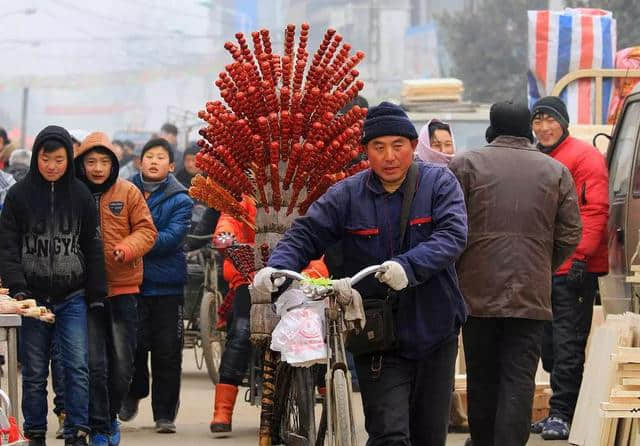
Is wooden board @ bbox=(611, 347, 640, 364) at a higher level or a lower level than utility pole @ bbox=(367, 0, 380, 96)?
lower

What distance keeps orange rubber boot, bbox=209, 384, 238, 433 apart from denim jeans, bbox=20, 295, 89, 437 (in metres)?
1.20

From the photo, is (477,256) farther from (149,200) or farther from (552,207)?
(149,200)

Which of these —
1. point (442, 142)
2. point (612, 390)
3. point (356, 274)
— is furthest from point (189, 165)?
point (356, 274)

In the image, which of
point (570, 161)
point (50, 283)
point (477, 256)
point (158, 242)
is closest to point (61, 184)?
point (50, 283)

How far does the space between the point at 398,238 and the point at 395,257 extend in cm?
20

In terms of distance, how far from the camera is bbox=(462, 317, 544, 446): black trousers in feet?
27.6

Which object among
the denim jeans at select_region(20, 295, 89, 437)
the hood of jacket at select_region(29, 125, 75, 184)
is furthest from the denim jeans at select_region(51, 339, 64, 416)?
the hood of jacket at select_region(29, 125, 75, 184)

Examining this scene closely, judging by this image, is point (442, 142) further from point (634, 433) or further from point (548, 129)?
point (634, 433)

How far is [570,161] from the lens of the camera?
34.2 feet

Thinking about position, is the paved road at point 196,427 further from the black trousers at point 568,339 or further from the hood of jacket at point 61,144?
the hood of jacket at point 61,144

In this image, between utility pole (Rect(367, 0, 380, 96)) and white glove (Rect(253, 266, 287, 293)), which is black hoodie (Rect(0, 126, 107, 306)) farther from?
utility pole (Rect(367, 0, 380, 96))

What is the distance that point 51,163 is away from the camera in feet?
30.6

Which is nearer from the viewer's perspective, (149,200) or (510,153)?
(510,153)

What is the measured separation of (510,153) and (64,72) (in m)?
118
